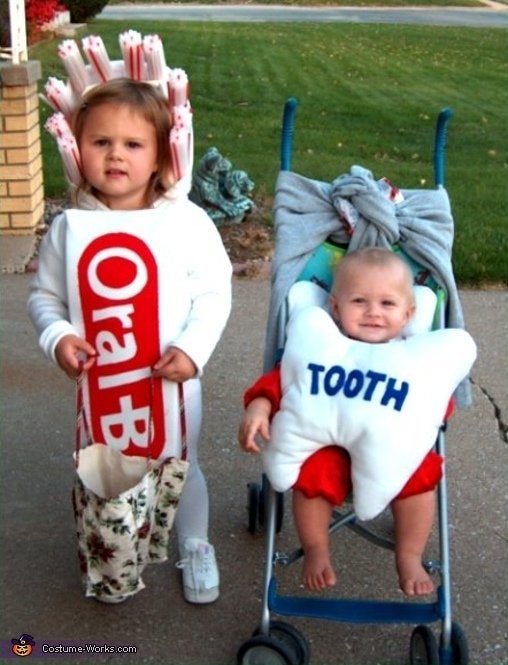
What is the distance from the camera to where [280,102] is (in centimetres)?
1256

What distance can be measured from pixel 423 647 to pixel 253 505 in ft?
2.88

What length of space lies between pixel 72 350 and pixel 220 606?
0.96 metres

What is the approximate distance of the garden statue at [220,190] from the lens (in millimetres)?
7000

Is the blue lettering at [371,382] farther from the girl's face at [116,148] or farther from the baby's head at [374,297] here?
the girl's face at [116,148]

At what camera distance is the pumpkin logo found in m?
3.11

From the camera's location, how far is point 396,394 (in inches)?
115

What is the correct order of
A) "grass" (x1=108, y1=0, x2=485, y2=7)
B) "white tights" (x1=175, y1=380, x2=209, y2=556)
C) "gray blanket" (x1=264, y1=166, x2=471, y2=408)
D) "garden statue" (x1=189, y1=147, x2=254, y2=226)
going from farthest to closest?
"grass" (x1=108, y1=0, x2=485, y2=7) < "garden statue" (x1=189, y1=147, x2=254, y2=226) < "gray blanket" (x1=264, y1=166, x2=471, y2=408) < "white tights" (x1=175, y1=380, x2=209, y2=556)

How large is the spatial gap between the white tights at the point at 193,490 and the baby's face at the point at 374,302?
1.71ft

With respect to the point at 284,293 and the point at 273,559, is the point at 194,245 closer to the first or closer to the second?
the point at 284,293

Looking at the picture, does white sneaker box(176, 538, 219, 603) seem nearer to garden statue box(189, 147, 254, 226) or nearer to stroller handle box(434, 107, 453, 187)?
stroller handle box(434, 107, 453, 187)

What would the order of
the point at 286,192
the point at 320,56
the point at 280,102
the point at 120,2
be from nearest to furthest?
1. the point at 286,192
2. the point at 280,102
3. the point at 320,56
4. the point at 120,2

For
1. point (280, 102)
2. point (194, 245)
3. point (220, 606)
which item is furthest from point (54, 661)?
point (280, 102)

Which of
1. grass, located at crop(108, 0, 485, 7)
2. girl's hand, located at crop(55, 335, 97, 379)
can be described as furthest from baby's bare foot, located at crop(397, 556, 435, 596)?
grass, located at crop(108, 0, 485, 7)

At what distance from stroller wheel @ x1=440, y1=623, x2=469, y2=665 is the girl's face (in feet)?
5.12
